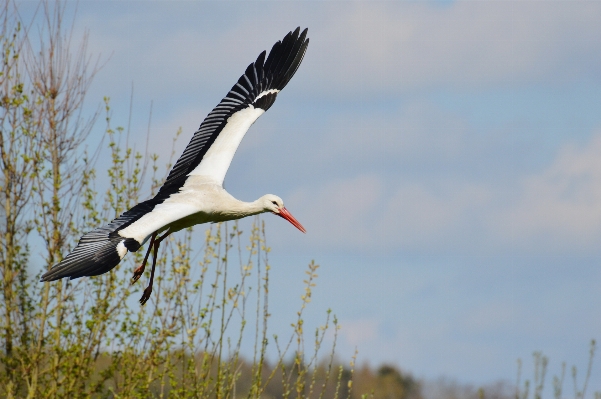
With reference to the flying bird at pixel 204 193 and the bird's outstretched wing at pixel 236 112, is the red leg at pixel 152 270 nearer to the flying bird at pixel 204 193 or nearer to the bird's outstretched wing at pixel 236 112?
the flying bird at pixel 204 193

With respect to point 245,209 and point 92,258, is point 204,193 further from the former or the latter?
point 92,258

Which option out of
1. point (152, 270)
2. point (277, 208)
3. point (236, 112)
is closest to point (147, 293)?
point (152, 270)

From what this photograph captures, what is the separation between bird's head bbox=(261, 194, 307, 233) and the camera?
9633 millimetres

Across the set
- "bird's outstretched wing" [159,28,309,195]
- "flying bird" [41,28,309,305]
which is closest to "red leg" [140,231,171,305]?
"flying bird" [41,28,309,305]

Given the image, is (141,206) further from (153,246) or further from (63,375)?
(63,375)

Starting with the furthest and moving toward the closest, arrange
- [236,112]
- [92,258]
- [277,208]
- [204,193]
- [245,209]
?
[236,112]
[277,208]
[245,209]
[204,193]
[92,258]

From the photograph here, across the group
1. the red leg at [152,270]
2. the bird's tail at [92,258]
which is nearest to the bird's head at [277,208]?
the red leg at [152,270]

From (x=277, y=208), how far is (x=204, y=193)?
86cm

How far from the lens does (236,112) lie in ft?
34.3

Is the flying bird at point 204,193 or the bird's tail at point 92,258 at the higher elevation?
the flying bird at point 204,193

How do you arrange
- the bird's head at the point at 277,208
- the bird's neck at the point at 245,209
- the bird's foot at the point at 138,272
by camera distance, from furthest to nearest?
the bird's head at the point at 277,208 → the bird's neck at the point at 245,209 → the bird's foot at the point at 138,272

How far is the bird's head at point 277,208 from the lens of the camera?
963cm

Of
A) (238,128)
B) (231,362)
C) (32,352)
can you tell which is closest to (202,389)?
(231,362)

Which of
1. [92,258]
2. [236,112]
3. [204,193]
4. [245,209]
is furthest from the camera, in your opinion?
[236,112]
